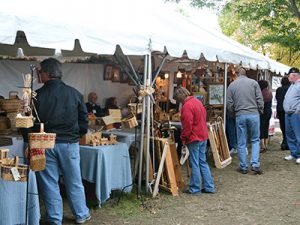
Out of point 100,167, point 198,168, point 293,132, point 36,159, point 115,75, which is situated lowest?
point 198,168

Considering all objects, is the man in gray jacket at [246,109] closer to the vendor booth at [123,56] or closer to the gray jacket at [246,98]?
the gray jacket at [246,98]

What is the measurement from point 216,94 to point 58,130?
18.3ft

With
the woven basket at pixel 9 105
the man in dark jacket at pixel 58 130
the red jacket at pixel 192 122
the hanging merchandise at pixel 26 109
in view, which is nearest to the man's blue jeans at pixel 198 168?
the red jacket at pixel 192 122

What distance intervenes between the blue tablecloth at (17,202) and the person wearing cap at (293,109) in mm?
5756

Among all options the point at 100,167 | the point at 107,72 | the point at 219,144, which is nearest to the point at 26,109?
the point at 100,167

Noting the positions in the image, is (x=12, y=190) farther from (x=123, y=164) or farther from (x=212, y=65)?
(x=212, y=65)

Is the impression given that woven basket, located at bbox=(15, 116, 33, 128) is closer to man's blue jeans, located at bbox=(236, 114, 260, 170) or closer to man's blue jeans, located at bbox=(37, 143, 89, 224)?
man's blue jeans, located at bbox=(37, 143, 89, 224)

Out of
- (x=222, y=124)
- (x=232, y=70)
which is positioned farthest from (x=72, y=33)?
(x=232, y=70)

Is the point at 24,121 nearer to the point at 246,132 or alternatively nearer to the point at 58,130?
the point at 58,130

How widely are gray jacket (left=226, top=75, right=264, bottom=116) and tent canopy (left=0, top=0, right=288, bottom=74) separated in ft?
1.59

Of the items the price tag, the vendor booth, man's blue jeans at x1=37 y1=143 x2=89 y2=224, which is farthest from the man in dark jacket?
the price tag

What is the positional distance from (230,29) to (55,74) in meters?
21.9

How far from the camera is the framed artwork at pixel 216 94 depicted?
9.11 m

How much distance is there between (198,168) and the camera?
578 centimetres
